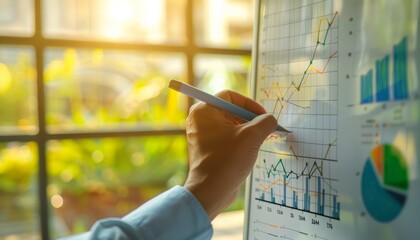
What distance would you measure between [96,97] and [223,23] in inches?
19.2

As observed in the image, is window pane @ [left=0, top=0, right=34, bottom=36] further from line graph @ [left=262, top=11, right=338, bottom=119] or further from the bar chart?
the bar chart

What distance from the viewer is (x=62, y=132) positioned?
3.87ft

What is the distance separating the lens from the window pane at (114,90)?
1.30m

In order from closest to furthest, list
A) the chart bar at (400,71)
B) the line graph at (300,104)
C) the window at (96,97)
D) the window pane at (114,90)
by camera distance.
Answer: the chart bar at (400,71)
the line graph at (300,104)
the window at (96,97)
the window pane at (114,90)

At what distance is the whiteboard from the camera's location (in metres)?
0.55

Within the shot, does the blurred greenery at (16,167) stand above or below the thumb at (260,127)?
below

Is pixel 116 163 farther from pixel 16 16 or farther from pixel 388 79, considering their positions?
pixel 388 79

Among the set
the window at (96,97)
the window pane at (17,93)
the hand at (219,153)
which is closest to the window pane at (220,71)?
the window at (96,97)

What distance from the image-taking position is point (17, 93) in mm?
1265

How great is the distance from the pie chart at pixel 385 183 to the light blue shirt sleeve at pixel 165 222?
20 centimetres

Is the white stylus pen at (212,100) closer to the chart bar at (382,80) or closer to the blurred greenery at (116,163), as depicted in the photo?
the chart bar at (382,80)

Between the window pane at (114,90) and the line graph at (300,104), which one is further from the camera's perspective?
the window pane at (114,90)

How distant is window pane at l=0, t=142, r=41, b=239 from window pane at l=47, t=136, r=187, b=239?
0.20ft

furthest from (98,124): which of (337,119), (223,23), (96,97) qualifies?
(337,119)
